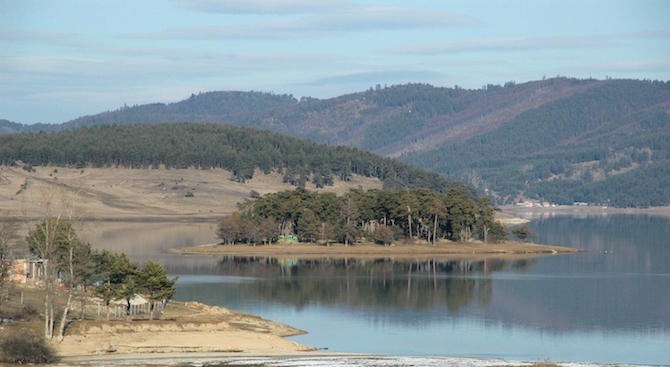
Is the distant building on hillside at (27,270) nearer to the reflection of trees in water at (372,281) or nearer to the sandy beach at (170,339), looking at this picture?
the reflection of trees in water at (372,281)

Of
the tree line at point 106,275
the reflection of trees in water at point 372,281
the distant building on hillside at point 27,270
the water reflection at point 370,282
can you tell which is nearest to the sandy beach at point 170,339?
the tree line at point 106,275

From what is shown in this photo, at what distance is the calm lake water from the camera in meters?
96.1

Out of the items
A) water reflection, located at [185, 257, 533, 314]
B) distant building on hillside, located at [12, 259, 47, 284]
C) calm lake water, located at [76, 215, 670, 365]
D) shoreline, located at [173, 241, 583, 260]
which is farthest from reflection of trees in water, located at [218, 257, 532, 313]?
distant building on hillside, located at [12, 259, 47, 284]

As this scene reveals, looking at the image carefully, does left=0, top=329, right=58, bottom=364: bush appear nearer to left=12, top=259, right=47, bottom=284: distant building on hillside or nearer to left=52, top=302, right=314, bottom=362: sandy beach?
left=52, top=302, right=314, bottom=362: sandy beach

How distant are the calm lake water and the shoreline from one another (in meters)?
7.52

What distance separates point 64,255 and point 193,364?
20.1 metres

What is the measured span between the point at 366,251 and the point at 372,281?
43142mm

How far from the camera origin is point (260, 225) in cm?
19700

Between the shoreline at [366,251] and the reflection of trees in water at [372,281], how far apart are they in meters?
7.03

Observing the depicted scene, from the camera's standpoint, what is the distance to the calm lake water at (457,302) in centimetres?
9612

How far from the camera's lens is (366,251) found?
189500 mm

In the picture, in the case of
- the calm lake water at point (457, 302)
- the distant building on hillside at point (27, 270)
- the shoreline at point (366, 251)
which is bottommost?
the calm lake water at point (457, 302)

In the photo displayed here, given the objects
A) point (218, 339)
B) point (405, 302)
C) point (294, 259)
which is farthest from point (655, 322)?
point (294, 259)

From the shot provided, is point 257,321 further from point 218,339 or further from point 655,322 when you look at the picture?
point 655,322
